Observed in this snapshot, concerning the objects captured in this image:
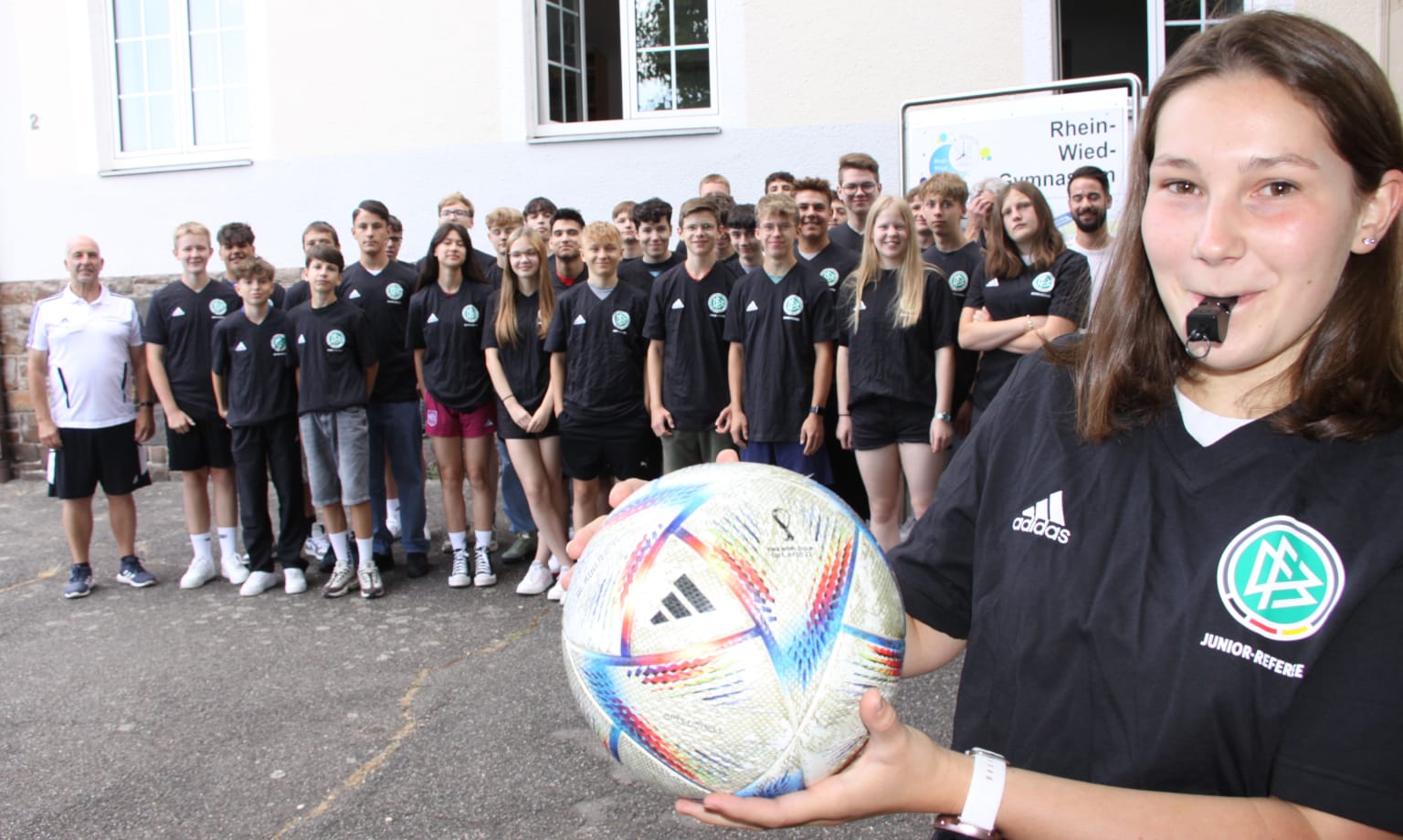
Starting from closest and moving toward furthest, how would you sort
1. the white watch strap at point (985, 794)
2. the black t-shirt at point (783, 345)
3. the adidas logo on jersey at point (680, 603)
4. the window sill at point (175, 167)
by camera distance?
the white watch strap at point (985, 794) → the adidas logo on jersey at point (680, 603) → the black t-shirt at point (783, 345) → the window sill at point (175, 167)

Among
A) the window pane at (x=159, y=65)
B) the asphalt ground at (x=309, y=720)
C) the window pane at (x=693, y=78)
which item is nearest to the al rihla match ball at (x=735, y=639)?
the asphalt ground at (x=309, y=720)

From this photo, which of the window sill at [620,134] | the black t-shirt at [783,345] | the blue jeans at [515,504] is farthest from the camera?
the window sill at [620,134]

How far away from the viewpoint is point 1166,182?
1378 millimetres

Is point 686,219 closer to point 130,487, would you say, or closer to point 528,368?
point 528,368

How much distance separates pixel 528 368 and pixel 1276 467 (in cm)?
522

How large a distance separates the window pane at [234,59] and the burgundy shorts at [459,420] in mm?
5739

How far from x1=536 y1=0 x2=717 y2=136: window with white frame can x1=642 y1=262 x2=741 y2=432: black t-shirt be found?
3662 mm

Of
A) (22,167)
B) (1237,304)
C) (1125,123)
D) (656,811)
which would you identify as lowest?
(656,811)

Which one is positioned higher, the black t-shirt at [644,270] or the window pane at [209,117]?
the window pane at [209,117]

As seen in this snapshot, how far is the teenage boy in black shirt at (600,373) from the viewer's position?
5969 millimetres

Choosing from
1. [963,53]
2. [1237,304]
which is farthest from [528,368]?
[1237,304]

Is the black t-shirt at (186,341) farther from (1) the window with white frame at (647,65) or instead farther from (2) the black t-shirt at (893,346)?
(2) the black t-shirt at (893,346)

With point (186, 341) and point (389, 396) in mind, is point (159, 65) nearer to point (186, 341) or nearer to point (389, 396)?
point (186, 341)

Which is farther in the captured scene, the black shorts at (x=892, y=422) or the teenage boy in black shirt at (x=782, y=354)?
the teenage boy in black shirt at (x=782, y=354)
